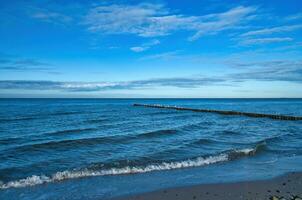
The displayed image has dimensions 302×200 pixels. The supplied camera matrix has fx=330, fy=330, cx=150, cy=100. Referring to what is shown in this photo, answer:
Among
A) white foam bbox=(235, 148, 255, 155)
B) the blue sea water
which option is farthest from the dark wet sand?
white foam bbox=(235, 148, 255, 155)

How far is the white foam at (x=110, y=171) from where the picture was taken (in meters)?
11.4

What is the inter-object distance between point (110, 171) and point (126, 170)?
0.64 m

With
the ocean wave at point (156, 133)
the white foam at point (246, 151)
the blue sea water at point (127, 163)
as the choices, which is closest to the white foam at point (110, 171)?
the blue sea water at point (127, 163)

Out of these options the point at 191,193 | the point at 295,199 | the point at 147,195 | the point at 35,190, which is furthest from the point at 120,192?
the point at 295,199

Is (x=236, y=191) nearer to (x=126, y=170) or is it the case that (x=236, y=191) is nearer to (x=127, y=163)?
(x=126, y=170)

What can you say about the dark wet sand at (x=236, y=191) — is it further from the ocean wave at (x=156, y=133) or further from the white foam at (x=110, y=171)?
the ocean wave at (x=156, y=133)

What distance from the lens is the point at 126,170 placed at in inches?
522

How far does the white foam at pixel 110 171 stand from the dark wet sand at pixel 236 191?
10.9ft

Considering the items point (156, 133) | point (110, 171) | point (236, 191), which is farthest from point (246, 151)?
point (156, 133)

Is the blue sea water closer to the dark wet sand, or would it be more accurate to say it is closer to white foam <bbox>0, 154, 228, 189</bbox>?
white foam <bbox>0, 154, 228, 189</bbox>

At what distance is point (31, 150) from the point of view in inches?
702

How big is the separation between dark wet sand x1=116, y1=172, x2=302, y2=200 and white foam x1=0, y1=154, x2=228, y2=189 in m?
3.31

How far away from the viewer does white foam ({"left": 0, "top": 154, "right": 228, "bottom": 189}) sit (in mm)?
11352

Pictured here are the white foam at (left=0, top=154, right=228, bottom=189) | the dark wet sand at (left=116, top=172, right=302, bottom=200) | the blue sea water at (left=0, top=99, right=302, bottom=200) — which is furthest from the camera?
the white foam at (left=0, top=154, right=228, bottom=189)
